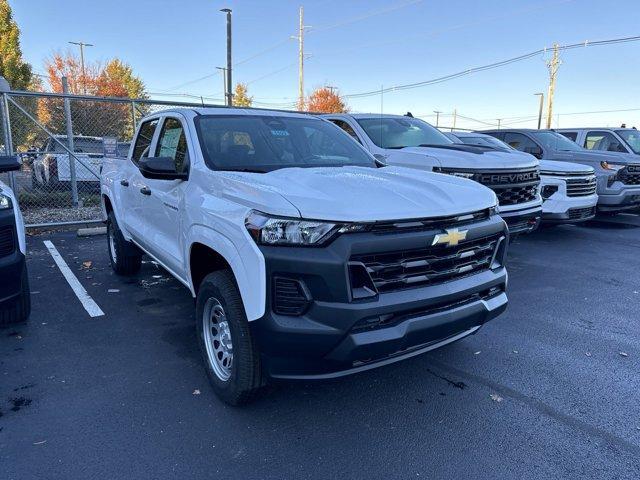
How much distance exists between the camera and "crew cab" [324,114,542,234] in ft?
19.4

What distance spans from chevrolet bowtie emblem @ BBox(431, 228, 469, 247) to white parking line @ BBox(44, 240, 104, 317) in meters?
3.45

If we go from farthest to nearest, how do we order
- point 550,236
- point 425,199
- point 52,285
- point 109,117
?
point 109,117, point 550,236, point 52,285, point 425,199

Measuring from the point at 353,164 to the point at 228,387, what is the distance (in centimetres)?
203

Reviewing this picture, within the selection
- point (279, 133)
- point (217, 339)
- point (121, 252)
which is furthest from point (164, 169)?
point (121, 252)

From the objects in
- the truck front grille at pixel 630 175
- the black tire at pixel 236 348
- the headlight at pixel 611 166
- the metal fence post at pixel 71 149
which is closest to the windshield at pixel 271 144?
the black tire at pixel 236 348

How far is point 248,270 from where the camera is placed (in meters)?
2.52

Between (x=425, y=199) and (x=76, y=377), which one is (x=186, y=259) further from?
(x=425, y=199)

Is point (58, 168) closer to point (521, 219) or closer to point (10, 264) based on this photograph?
point (10, 264)

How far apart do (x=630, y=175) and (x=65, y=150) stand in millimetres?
11324

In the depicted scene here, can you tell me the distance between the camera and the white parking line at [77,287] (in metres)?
4.69

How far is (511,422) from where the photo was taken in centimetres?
288

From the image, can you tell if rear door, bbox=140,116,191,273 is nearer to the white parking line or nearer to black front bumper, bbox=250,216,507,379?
the white parking line

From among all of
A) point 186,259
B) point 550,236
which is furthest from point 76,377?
point 550,236

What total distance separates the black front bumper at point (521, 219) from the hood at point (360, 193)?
2.85 m
